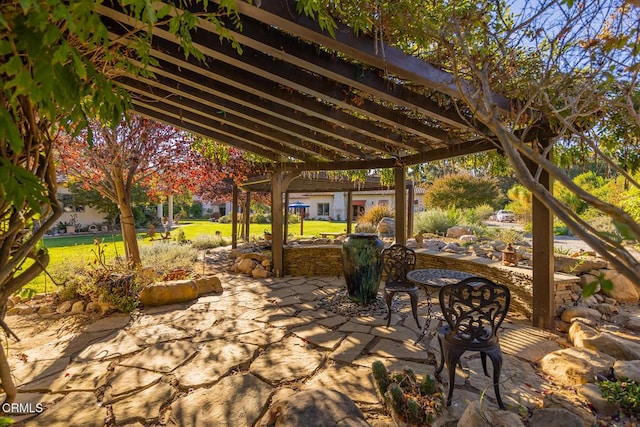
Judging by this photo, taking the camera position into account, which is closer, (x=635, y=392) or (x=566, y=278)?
(x=635, y=392)

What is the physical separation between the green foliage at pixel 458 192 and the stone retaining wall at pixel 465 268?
30.9 feet

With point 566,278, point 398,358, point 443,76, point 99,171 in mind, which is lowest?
point 398,358

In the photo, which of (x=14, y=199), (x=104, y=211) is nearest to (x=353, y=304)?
(x=14, y=199)

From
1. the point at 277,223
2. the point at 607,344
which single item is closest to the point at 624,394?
the point at 607,344

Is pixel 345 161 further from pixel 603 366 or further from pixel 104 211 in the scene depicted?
pixel 104 211

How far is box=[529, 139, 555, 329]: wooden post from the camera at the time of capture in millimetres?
3582

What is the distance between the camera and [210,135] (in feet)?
16.0

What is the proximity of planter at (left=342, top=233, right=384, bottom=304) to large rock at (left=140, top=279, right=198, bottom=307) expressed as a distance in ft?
8.26

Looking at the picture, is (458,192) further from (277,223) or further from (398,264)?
(398,264)

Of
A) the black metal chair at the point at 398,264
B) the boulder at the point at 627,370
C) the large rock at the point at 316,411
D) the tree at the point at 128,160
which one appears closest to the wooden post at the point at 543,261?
the boulder at the point at 627,370

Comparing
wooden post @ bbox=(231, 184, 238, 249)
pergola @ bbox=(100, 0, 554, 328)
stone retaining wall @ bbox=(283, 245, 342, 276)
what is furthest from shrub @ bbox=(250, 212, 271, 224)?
pergola @ bbox=(100, 0, 554, 328)

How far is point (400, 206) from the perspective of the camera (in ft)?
18.1

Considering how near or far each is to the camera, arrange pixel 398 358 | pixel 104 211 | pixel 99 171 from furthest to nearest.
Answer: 1. pixel 104 211
2. pixel 99 171
3. pixel 398 358

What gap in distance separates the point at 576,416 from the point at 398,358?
1.32m
